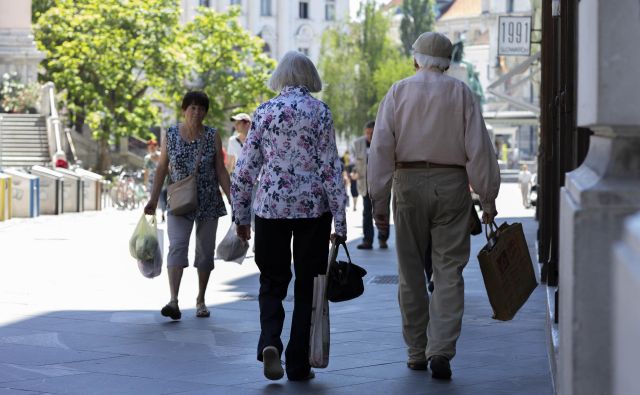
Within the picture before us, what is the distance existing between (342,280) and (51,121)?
1670 inches

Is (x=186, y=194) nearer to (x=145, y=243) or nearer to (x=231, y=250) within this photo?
(x=145, y=243)

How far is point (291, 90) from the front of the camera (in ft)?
25.0

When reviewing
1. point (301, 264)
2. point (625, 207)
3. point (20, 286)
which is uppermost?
point (625, 207)

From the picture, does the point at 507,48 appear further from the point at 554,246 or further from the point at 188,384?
the point at 188,384

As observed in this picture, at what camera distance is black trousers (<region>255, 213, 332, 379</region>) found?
752 cm

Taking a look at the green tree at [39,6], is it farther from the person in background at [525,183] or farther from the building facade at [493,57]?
the building facade at [493,57]

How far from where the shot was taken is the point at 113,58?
55844 mm

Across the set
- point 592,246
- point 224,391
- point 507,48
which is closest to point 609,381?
point 592,246

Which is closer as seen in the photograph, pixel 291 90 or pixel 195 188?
pixel 291 90

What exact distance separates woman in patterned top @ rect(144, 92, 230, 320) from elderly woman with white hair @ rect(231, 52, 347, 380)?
2.78 m

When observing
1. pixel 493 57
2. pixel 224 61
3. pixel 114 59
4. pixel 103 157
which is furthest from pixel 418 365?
pixel 493 57

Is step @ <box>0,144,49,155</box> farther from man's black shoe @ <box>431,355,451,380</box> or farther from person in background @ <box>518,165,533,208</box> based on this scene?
man's black shoe @ <box>431,355,451,380</box>

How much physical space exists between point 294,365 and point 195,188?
303 centimetres

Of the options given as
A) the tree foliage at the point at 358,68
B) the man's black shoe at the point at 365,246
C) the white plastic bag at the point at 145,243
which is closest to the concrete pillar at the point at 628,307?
the white plastic bag at the point at 145,243
